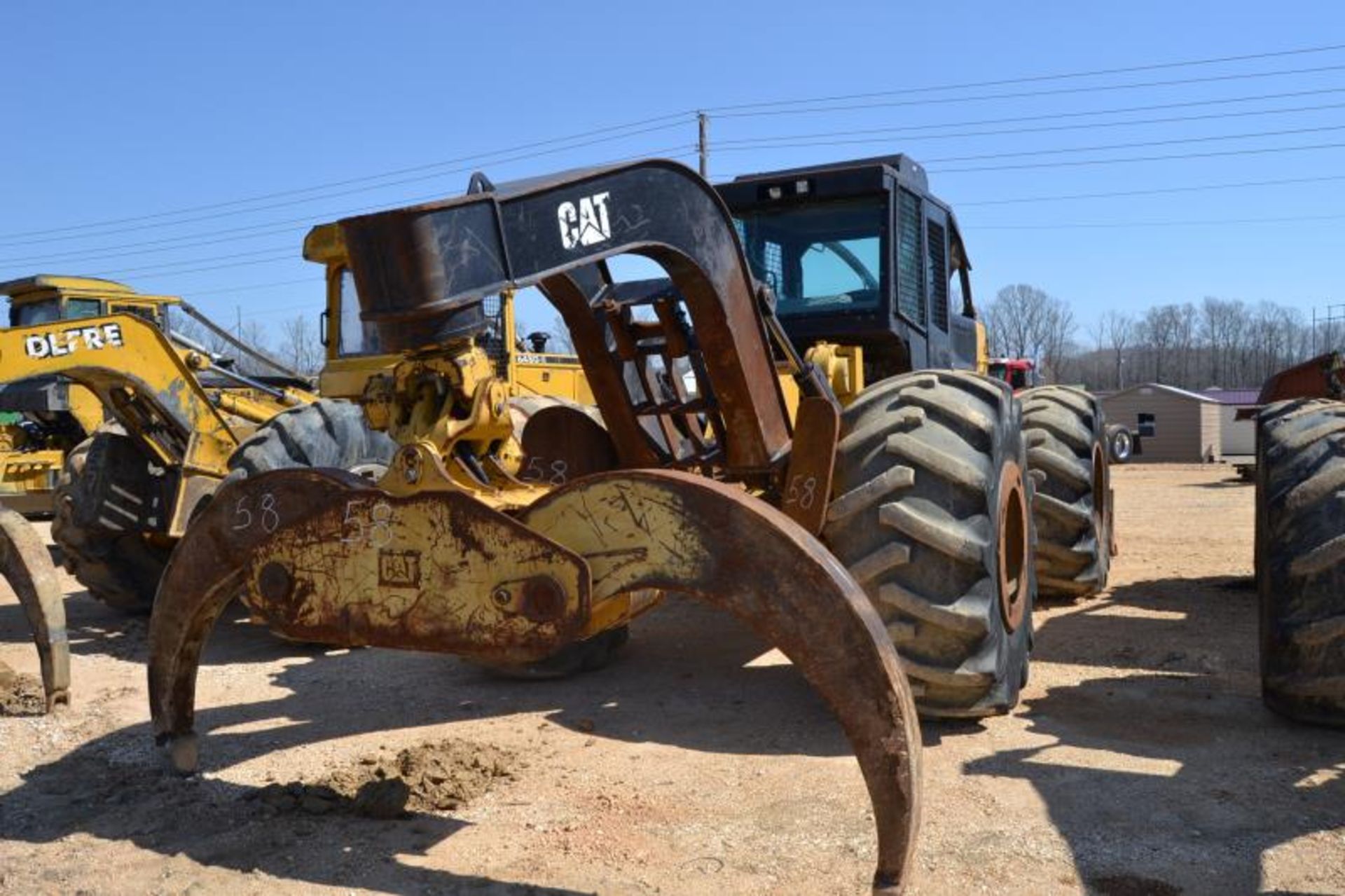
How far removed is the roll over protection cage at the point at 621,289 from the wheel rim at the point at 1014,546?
0.95 meters

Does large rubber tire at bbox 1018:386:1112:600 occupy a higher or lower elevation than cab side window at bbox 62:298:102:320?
lower

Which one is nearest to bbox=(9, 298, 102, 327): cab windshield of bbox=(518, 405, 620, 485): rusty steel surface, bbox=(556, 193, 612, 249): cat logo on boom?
bbox=(518, 405, 620, 485): rusty steel surface

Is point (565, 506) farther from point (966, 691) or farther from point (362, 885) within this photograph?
point (966, 691)

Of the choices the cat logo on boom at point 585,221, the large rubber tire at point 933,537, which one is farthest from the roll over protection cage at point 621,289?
the large rubber tire at point 933,537

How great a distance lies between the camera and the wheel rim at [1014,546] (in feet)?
16.1

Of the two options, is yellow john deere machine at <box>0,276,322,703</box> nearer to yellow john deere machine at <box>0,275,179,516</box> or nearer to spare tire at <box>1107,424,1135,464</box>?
yellow john deere machine at <box>0,275,179,516</box>

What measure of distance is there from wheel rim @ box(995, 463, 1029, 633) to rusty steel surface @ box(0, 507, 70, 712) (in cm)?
423

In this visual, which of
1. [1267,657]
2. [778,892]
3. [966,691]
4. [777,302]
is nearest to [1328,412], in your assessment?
[1267,657]

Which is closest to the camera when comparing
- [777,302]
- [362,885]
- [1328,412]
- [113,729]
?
[362,885]

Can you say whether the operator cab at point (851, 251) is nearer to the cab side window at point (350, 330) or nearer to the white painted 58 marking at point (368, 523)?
Answer: the white painted 58 marking at point (368, 523)

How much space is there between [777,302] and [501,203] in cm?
355

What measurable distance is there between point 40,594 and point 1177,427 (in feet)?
97.3

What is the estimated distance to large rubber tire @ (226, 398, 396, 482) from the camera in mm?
7438

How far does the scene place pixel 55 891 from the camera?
3488 mm
